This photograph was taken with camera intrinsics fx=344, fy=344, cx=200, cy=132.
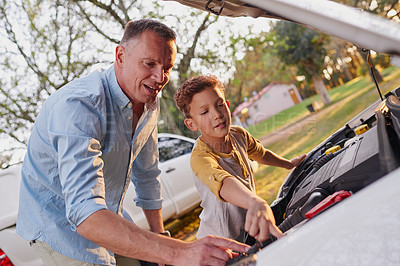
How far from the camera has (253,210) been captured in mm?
1247

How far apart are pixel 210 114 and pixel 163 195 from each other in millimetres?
3614

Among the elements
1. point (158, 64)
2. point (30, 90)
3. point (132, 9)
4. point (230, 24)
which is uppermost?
point (132, 9)

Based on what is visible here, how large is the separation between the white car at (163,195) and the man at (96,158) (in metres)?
2.21

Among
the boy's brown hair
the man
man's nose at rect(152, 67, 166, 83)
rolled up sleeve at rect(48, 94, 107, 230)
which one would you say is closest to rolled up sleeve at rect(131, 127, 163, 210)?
the man

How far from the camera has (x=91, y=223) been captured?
1189 mm

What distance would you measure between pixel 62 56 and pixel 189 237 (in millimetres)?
7618

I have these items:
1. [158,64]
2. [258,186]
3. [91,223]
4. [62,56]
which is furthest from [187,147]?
[62,56]

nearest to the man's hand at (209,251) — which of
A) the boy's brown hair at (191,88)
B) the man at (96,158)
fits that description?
the man at (96,158)

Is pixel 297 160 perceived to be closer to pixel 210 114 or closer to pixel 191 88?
pixel 210 114

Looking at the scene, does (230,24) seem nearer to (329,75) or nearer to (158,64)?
(329,75)

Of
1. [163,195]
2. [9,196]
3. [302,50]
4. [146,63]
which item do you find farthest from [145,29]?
[302,50]

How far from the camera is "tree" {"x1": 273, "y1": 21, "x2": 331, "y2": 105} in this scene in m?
14.5

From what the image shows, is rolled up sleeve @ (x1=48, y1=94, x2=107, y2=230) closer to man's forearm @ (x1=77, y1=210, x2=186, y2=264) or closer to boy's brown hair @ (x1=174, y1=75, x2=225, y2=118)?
man's forearm @ (x1=77, y1=210, x2=186, y2=264)

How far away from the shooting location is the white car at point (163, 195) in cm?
363
